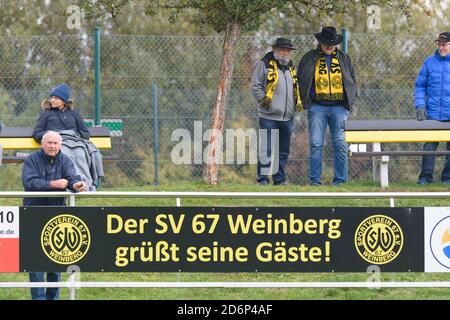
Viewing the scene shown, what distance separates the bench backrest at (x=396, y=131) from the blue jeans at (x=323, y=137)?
0.61 ft

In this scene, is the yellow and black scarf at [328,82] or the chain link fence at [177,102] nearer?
the yellow and black scarf at [328,82]

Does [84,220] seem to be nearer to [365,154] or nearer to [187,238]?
[187,238]

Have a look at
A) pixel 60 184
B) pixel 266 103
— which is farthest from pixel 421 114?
pixel 60 184

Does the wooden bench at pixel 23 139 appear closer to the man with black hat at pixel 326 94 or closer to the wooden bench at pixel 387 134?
the man with black hat at pixel 326 94

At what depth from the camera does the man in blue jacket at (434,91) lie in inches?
607

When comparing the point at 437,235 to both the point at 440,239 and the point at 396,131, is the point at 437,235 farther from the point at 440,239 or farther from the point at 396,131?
the point at 396,131

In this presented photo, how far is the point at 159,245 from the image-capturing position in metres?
10.0

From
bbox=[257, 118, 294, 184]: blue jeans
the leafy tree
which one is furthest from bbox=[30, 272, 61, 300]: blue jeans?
the leafy tree

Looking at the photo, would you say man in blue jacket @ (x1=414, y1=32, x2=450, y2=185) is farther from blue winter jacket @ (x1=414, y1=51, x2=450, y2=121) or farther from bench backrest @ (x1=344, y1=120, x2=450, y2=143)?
→ bench backrest @ (x1=344, y1=120, x2=450, y2=143)

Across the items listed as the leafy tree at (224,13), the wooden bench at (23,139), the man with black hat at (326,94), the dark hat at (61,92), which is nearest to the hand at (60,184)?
the dark hat at (61,92)

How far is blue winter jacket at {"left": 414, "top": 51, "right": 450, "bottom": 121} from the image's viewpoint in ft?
50.7

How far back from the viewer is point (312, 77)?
595 inches
